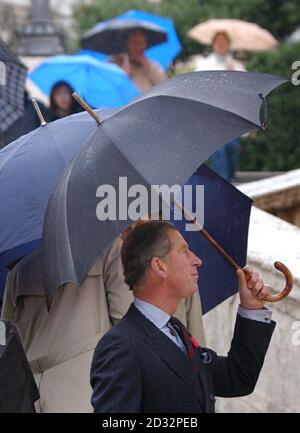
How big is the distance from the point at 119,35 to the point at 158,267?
8234 millimetres

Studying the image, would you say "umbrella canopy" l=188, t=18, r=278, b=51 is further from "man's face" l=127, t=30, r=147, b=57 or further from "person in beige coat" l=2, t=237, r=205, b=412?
"person in beige coat" l=2, t=237, r=205, b=412

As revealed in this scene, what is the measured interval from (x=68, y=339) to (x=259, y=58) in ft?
28.6

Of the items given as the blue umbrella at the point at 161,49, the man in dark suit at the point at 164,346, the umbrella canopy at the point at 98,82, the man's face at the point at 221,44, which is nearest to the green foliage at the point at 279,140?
the man's face at the point at 221,44

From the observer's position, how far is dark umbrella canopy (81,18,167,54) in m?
11.1

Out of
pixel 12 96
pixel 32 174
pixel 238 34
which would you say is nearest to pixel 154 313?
pixel 32 174

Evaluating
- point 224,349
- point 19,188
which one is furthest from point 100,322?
point 224,349

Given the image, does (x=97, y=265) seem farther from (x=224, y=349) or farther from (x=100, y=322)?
(x=224, y=349)

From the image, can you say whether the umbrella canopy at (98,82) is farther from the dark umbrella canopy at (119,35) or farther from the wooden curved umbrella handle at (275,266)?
the wooden curved umbrella handle at (275,266)

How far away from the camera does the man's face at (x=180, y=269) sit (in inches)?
126

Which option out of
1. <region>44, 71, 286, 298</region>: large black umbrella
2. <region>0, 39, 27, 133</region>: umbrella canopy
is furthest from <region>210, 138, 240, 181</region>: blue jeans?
<region>44, 71, 286, 298</region>: large black umbrella

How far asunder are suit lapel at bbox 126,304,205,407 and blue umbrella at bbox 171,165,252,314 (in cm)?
81

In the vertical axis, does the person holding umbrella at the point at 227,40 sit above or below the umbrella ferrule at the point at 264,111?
below

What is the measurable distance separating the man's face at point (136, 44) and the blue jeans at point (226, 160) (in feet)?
5.64
